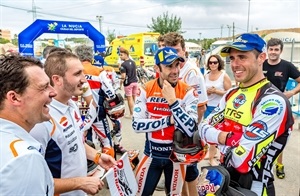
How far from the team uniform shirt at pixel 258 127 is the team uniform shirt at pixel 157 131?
1.85 feet

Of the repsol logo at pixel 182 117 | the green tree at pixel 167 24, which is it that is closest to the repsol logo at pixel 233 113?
the repsol logo at pixel 182 117

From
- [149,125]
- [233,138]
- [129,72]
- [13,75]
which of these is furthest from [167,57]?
[129,72]

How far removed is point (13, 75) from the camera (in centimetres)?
115

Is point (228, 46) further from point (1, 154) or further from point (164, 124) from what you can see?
point (1, 154)

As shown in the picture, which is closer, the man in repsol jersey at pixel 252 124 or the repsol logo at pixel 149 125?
the man in repsol jersey at pixel 252 124

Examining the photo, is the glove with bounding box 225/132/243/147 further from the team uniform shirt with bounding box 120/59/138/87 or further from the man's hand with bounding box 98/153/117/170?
the team uniform shirt with bounding box 120/59/138/87

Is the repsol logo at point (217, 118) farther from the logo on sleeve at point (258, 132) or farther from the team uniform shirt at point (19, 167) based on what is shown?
the team uniform shirt at point (19, 167)

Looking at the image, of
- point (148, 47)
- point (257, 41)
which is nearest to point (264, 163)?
point (257, 41)

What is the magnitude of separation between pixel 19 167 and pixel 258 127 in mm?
1348

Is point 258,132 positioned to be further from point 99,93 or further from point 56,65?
point 99,93

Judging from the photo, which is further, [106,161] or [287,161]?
[287,161]

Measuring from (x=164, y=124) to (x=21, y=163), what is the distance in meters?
1.57

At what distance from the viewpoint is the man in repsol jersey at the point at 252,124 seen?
1660mm

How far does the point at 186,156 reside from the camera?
7.36 ft
